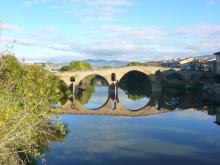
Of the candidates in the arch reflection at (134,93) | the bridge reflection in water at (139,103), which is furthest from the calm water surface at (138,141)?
the arch reflection at (134,93)

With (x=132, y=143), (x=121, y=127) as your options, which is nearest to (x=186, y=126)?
(x=121, y=127)

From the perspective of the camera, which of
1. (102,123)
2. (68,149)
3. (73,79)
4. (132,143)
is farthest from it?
(73,79)

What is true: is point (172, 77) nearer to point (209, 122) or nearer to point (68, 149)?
point (209, 122)

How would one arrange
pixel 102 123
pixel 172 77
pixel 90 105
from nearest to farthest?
pixel 102 123, pixel 90 105, pixel 172 77

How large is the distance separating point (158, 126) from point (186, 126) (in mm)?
2554

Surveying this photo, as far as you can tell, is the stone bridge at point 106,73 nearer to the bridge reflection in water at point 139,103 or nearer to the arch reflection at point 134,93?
the bridge reflection in water at point 139,103

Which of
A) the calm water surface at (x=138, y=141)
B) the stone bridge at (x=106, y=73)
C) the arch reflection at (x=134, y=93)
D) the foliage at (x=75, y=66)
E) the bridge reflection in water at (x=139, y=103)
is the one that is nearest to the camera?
the calm water surface at (x=138, y=141)

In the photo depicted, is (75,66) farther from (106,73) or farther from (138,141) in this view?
(138,141)

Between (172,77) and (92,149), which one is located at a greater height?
(172,77)

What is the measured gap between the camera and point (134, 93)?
8244cm

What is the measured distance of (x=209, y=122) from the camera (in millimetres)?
43594

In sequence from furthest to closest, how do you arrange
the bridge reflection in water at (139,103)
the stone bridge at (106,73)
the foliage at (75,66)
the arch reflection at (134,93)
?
the foliage at (75,66) < the stone bridge at (106,73) < the arch reflection at (134,93) < the bridge reflection in water at (139,103)

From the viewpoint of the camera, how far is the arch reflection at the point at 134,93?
65312mm

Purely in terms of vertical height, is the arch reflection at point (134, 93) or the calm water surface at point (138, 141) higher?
the arch reflection at point (134, 93)
